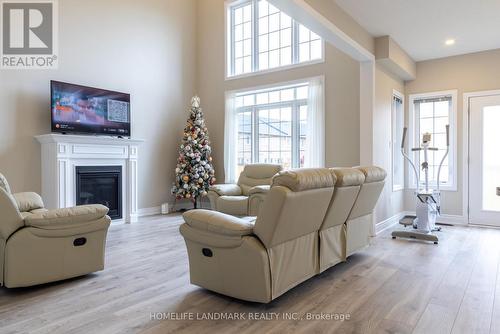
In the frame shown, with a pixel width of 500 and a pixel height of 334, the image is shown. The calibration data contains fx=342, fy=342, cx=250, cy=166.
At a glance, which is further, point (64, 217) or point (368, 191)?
point (368, 191)

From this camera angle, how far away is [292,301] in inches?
104

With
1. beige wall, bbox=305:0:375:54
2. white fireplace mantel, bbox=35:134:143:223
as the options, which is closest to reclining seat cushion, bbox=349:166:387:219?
beige wall, bbox=305:0:375:54

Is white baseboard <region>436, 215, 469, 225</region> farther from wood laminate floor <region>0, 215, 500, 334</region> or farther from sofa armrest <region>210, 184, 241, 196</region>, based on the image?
sofa armrest <region>210, 184, 241, 196</region>

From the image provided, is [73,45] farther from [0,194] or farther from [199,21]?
[0,194]

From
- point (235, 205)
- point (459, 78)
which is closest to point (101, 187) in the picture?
point (235, 205)

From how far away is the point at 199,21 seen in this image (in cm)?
789

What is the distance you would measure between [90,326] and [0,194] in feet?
4.24

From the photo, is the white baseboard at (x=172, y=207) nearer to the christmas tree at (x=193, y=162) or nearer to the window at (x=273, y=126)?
the christmas tree at (x=193, y=162)

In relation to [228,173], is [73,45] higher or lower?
higher

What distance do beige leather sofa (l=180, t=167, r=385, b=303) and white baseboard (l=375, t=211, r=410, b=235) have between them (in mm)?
2320

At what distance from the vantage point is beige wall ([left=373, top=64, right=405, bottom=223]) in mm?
5117

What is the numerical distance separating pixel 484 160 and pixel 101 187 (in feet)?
21.1

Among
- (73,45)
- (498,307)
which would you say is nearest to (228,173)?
(73,45)

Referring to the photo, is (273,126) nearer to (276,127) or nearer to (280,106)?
(276,127)
